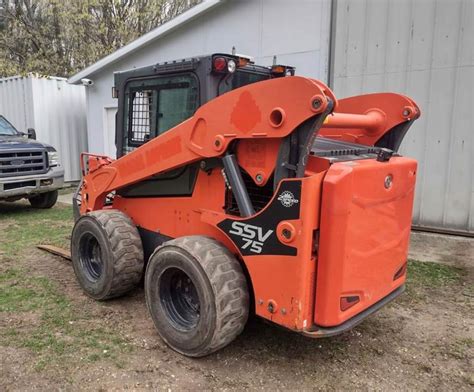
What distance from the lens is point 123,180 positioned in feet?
13.1

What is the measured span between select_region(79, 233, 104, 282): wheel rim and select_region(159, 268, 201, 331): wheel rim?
118cm

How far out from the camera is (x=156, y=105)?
393cm

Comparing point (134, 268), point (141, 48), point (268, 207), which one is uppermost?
point (141, 48)

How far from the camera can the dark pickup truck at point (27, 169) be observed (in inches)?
308

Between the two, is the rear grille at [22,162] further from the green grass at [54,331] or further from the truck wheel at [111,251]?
the truck wheel at [111,251]

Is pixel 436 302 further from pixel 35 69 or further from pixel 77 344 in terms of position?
pixel 35 69

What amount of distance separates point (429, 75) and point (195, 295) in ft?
17.3

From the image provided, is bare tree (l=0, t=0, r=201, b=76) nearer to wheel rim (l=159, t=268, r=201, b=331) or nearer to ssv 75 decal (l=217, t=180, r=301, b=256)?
wheel rim (l=159, t=268, r=201, b=331)

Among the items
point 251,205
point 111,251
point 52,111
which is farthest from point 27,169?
point 251,205

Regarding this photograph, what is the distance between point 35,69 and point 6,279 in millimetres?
15631

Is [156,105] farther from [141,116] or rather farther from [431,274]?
[431,274]

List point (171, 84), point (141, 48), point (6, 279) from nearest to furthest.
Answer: point (171, 84) < point (6, 279) < point (141, 48)

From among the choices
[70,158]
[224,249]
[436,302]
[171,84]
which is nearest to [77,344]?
[224,249]

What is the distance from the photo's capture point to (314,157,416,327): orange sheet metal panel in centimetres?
264
